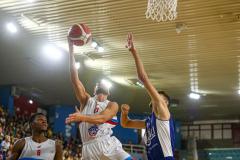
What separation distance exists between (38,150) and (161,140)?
64.6 inches

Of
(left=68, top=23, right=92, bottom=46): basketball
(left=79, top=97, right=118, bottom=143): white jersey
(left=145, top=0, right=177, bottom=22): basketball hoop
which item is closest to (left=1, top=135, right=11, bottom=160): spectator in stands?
(left=145, top=0, right=177, bottom=22): basketball hoop

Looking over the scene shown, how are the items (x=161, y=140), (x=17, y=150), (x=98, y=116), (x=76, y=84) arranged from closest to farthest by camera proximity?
(x=98, y=116)
(x=161, y=140)
(x=17, y=150)
(x=76, y=84)

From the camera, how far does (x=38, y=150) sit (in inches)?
217

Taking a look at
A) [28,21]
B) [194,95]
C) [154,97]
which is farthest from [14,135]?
[154,97]

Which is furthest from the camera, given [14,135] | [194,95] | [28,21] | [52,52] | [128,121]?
[194,95]

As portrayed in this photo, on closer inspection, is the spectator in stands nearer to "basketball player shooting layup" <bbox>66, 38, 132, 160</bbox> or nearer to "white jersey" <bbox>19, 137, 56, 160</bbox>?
"white jersey" <bbox>19, 137, 56, 160</bbox>

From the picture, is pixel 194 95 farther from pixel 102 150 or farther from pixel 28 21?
pixel 102 150

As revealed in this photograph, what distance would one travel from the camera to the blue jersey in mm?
5156

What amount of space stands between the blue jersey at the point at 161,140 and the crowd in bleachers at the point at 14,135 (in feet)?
29.3

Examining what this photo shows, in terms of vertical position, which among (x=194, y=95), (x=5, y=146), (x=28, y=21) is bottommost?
(x=5, y=146)

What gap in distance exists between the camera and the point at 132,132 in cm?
2823

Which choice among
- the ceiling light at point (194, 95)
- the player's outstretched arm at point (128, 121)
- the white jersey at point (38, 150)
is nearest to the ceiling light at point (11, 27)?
the player's outstretched arm at point (128, 121)

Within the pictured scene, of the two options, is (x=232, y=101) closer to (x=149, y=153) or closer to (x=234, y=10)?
(x=234, y=10)

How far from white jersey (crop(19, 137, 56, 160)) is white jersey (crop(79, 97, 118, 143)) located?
0.45 meters
